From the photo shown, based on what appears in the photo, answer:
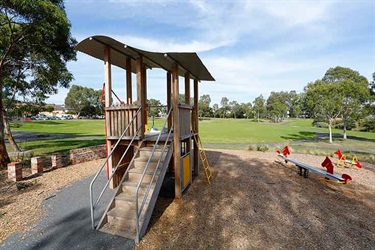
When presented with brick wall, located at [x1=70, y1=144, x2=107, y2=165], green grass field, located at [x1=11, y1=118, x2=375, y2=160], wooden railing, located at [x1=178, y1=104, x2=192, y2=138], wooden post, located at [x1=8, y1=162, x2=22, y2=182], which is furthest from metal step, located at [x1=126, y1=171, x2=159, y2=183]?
green grass field, located at [x1=11, y1=118, x2=375, y2=160]

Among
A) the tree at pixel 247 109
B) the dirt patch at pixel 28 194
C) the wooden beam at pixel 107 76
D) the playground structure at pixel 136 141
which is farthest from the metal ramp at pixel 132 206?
the tree at pixel 247 109

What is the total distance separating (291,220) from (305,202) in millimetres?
1309

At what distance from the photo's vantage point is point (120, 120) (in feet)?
19.1

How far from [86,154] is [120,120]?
5.66 m

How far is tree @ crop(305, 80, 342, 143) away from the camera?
845 inches

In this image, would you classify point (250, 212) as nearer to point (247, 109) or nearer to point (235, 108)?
point (247, 109)

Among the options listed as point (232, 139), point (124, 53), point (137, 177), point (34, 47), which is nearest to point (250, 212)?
point (137, 177)

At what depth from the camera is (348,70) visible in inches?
1152

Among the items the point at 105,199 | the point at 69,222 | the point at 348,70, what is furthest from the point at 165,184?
the point at 348,70

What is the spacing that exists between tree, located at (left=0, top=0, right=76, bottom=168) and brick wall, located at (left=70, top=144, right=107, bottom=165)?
269 centimetres

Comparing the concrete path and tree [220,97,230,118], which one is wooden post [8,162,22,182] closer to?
the concrete path

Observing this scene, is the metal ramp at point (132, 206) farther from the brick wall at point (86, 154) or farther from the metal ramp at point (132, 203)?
the brick wall at point (86, 154)

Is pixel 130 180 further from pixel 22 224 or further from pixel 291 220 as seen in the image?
pixel 291 220

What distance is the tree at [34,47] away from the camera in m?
7.85
